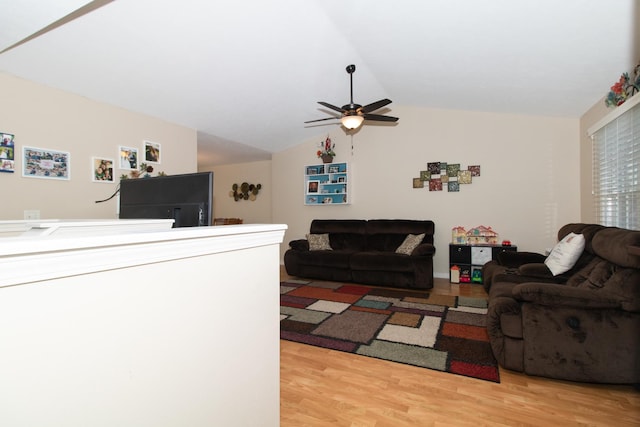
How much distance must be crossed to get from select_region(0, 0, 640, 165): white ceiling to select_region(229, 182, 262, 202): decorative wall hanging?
2.89m

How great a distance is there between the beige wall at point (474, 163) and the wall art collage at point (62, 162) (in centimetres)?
307

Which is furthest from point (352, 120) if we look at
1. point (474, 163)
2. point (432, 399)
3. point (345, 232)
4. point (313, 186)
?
point (432, 399)

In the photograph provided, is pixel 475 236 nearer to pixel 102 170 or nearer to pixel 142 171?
pixel 142 171

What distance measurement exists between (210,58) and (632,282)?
144 inches

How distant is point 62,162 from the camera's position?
3.14 m

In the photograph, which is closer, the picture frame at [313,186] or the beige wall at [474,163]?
the beige wall at [474,163]

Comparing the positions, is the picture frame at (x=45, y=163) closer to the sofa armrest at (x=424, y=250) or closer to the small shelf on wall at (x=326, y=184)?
the small shelf on wall at (x=326, y=184)

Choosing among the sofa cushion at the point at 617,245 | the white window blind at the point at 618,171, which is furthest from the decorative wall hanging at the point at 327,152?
the sofa cushion at the point at 617,245

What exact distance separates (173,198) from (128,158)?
8.65 feet

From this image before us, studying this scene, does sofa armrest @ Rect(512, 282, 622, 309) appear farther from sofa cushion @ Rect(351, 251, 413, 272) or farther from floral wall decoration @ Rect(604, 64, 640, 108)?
sofa cushion @ Rect(351, 251, 413, 272)

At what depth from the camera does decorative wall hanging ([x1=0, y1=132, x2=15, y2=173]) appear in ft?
8.91

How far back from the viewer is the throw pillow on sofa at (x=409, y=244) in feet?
15.6

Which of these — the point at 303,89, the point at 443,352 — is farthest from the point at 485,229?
the point at 303,89

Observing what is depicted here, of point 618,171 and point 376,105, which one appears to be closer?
point 618,171
